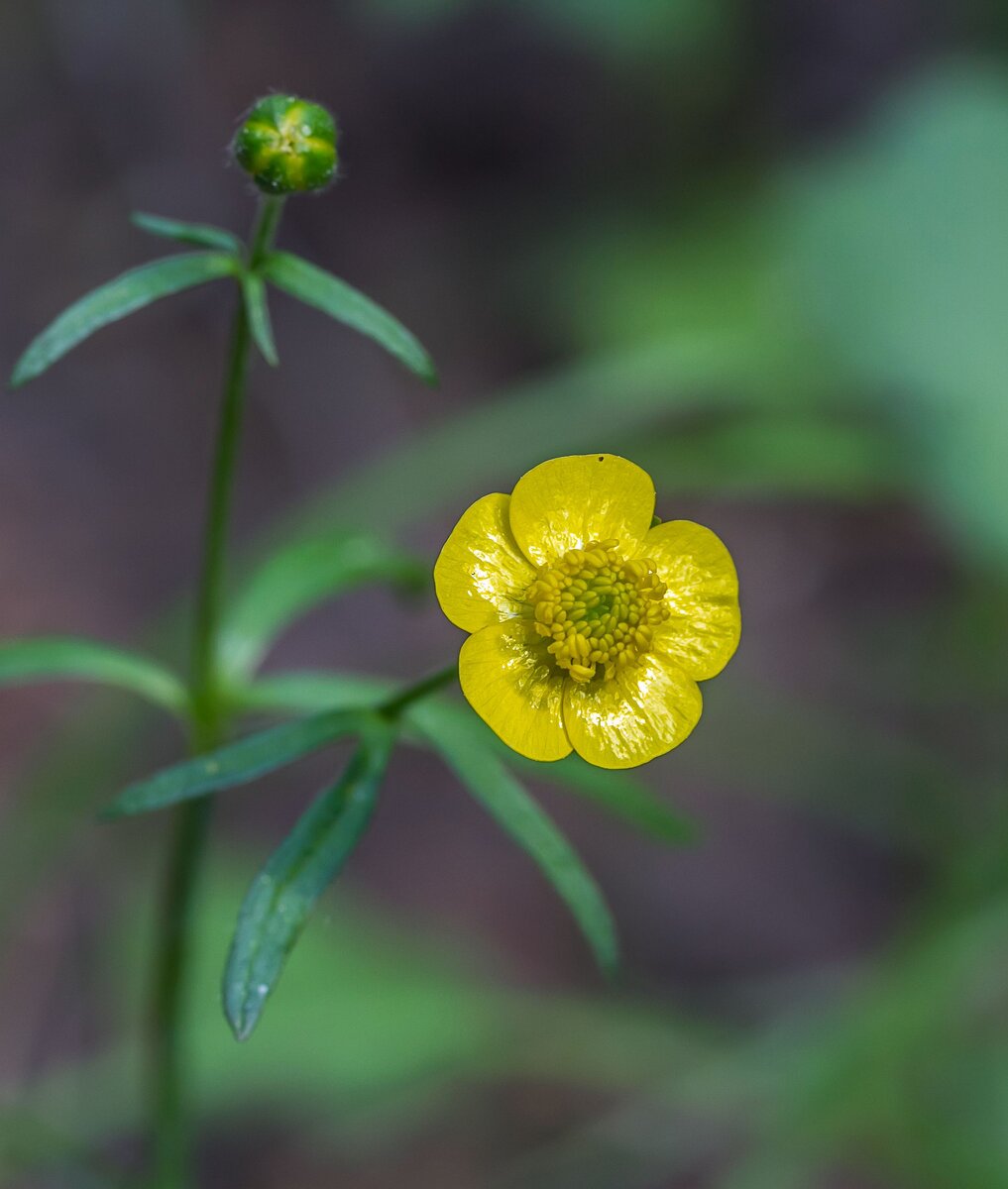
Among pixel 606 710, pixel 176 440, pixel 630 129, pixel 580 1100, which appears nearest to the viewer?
pixel 606 710

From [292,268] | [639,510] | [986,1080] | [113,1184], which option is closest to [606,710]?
[639,510]

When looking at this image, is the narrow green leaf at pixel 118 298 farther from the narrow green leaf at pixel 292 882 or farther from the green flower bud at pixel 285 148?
the narrow green leaf at pixel 292 882

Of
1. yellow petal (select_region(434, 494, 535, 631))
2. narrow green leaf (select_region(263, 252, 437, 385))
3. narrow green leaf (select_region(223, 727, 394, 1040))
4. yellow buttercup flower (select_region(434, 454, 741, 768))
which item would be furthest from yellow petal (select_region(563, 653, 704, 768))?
narrow green leaf (select_region(263, 252, 437, 385))

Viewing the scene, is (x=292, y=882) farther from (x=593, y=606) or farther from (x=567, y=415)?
(x=567, y=415)

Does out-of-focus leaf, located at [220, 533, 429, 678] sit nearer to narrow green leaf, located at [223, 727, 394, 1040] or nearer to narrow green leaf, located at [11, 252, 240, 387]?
narrow green leaf, located at [223, 727, 394, 1040]

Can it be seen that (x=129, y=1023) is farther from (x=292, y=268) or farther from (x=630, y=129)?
(x=630, y=129)

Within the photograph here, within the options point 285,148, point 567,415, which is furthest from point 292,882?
point 567,415
